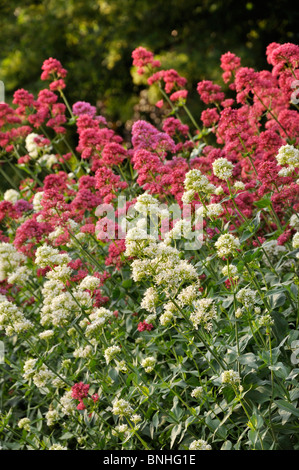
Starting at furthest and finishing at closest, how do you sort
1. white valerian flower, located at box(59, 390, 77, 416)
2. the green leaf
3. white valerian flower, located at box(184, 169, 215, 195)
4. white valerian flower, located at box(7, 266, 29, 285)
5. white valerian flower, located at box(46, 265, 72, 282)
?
1. white valerian flower, located at box(7, 266, 29, 285)
2. white valerian flower, located at box(59, 390, 77, 416)
3. white valerian flower, located at box(46, 265, 72, 282)
4. white valerian flower, located at box(184, 169, 215, 195)
5. the green leaf

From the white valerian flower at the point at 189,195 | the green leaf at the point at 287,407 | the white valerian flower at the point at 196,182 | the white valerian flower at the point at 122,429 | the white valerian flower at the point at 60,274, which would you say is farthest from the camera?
the white valerian flower at the point at 60,274

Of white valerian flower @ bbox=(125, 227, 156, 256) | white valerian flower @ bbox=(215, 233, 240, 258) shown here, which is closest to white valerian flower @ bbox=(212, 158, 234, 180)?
white valerian flower @ bbox=(215, 233, 240, 258)

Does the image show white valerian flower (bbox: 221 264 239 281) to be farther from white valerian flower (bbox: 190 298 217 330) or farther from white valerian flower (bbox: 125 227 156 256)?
white valerian flower (bbox: 125 227 156 256)

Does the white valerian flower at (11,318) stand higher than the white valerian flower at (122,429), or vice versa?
the white valerian flower at (11,318)

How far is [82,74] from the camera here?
1694cm

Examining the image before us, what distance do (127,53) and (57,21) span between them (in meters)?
2.35

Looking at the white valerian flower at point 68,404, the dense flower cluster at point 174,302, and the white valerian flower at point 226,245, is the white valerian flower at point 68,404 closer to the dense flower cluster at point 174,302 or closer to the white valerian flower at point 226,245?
the dense flower cluster at point 174,302

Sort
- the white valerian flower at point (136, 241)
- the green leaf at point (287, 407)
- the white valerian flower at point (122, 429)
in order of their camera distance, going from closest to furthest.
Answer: the green leaf at point (287, 407), the white valerian flower at point (136, 241), the white valerian flower at point (122, 429)

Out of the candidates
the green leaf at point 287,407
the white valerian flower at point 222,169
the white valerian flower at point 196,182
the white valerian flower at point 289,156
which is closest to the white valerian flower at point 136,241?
the white valerian flower at point 196,182

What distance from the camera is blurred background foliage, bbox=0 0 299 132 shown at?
15.2 m

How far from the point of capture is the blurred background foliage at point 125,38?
49.8 feet
